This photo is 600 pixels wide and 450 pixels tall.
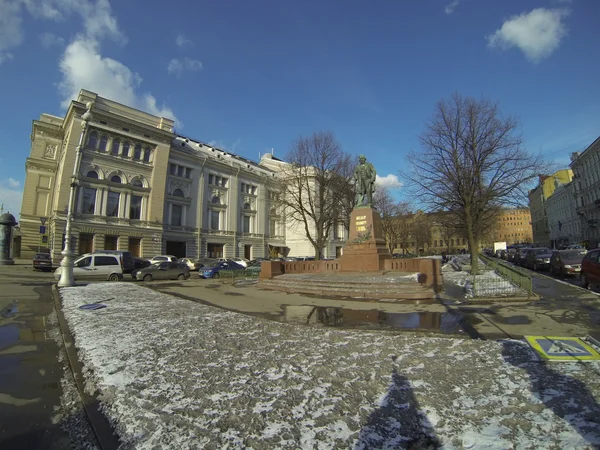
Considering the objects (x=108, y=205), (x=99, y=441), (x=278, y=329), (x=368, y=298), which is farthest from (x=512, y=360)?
(x=108, y=205)

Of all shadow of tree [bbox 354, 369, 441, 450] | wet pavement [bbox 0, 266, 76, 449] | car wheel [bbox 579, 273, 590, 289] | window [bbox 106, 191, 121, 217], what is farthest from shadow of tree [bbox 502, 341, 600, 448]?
window [bbox 106, 191, 121, 217]

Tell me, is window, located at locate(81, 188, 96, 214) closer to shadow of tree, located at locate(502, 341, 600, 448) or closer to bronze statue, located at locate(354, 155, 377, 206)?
bronze statue, located at locate(354, 155, 377, 206)

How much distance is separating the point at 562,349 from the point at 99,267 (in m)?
22.1

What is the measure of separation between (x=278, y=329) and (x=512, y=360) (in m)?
3.93

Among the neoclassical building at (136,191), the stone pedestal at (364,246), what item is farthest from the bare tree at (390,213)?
the stone pedestal at (364,246)

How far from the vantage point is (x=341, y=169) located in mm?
34531

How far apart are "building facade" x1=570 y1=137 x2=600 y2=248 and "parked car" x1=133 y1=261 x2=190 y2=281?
6190cm

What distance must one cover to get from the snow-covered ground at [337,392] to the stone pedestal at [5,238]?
109 feet

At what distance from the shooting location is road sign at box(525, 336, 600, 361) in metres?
4.37

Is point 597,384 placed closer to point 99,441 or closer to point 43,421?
point 99,441

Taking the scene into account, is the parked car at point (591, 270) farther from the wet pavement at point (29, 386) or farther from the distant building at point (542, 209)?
the distant building at point (542, 209)

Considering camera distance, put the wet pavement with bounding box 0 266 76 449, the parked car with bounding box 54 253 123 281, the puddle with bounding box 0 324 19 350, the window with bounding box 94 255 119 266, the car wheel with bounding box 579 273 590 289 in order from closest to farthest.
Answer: the wet pavement with bounding box 0 266 76 449, the puddle with bounding box 0 324 19 350, the car wheel with bounding box 579 273 590 289, the parked car with bounding box 54 253 123 281, the window with bounding box 94 255 119 266

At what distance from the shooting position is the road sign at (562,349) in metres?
4.37

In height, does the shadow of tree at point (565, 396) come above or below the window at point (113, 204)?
below
